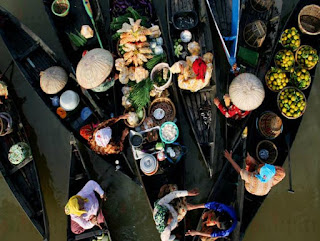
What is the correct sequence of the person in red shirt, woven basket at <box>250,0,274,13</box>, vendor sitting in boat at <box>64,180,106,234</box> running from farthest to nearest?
woven basket at <box>250,0,274,13</box> → the person in red shirt → vendor sitting in boat at <box>64,180,106,234</box>

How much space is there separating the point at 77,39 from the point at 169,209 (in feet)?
12.4

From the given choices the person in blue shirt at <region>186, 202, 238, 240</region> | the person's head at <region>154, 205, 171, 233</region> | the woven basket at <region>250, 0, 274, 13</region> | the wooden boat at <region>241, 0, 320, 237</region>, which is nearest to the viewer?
the person's head at <region>154, 205, 171, 233</region>

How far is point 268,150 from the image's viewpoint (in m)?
4.96

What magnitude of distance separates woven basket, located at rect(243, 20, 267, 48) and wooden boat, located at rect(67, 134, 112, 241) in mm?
4109

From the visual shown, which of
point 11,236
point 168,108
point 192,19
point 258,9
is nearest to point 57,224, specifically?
point 11,236

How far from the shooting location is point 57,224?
562 centimetres

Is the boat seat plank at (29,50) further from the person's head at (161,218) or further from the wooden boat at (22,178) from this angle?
the person's head at (161,218)

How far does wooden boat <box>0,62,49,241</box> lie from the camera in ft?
15.9

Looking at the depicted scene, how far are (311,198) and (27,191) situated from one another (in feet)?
19.6

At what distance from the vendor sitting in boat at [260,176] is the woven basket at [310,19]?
3.11 meters

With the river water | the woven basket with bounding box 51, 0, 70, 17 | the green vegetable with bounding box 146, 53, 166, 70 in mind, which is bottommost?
the river water

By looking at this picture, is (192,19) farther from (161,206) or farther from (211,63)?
(161,206)

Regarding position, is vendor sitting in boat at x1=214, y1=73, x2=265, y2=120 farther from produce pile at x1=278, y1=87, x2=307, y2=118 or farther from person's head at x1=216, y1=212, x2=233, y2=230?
person's head at x1=216, y1=212, x2=233, y2=230

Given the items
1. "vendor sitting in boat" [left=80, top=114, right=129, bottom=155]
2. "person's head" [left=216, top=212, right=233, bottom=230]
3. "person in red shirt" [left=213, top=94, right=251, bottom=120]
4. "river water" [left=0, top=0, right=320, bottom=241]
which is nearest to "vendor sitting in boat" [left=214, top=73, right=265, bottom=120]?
"person in red shirt" [left=213, top=94, right=251, bottom=120]
